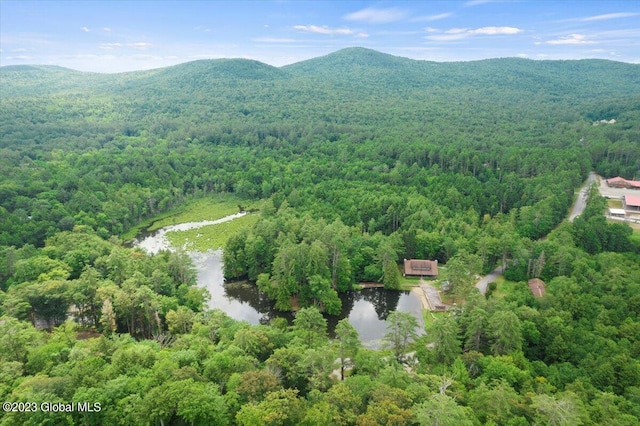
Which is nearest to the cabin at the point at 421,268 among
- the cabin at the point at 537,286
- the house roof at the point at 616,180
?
the cabin at the point at 537,286

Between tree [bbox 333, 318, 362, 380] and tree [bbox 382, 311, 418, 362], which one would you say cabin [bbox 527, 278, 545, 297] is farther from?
tree [bbox 333, 318, 362, 380]

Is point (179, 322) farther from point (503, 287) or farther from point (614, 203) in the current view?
point (614, 203)

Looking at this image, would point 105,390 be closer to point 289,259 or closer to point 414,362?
point 414,362

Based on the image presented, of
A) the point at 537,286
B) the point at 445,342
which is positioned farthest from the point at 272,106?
the point at 445,342

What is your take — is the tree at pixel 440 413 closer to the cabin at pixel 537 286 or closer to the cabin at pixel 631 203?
the cabin at pixel 537 286

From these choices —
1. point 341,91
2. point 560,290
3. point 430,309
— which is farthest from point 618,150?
point 341,91

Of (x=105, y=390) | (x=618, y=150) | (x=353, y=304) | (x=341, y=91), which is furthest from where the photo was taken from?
(x=341, y=91)
